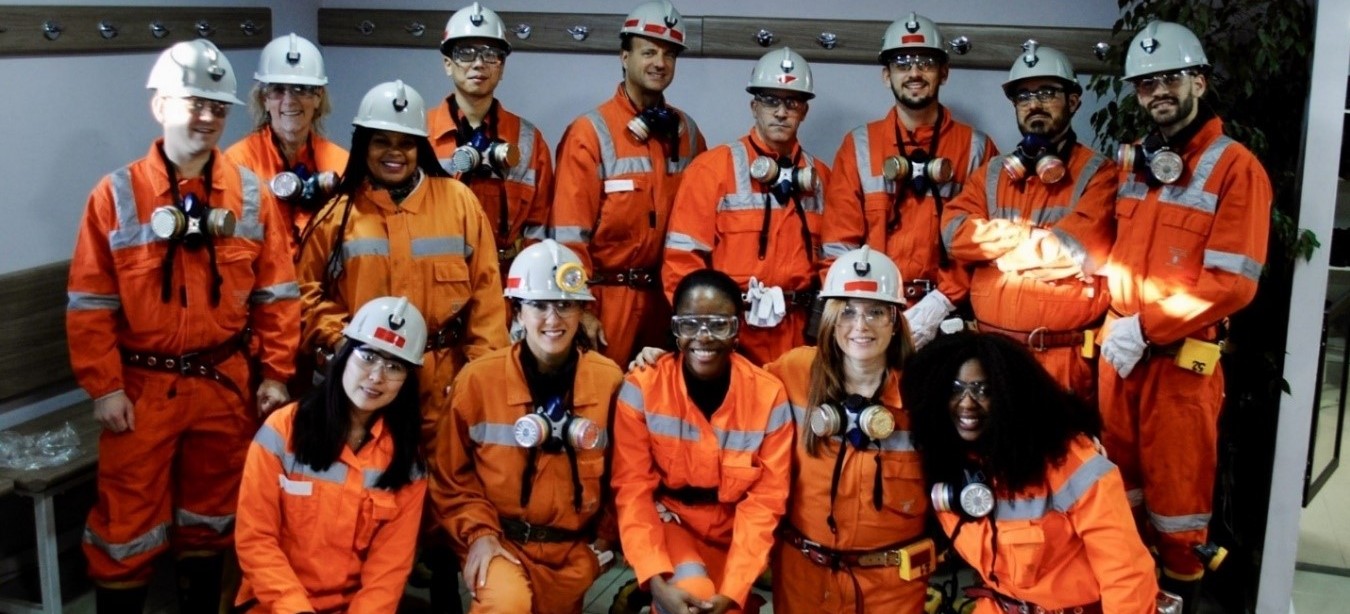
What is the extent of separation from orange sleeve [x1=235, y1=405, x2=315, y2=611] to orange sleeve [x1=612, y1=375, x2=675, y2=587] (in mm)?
857

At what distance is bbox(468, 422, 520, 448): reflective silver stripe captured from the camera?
11.3 feet

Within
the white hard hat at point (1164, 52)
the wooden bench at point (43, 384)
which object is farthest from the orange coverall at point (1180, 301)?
the wooden bench at point (43, 384)

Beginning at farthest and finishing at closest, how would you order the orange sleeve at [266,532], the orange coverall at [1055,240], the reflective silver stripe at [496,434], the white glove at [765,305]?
the white glove at [765,305]
the orange coverall at [1055,240]
the reflective silver stripe at [496,434]
the orange sleeve at [266,532]

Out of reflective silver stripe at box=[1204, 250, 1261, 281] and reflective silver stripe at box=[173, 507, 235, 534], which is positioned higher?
reflective silver stripe at box=[1204, 250, 1261, 281]

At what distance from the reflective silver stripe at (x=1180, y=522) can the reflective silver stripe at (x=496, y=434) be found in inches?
78.4

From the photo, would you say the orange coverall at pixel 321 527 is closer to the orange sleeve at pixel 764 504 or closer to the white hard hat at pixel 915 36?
the orange sleeve at pixel 764 504

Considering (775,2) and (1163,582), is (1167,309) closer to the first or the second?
(1163,582)

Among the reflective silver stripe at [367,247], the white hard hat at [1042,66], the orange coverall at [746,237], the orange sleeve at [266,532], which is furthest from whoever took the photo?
the orange coverall at [746,237]

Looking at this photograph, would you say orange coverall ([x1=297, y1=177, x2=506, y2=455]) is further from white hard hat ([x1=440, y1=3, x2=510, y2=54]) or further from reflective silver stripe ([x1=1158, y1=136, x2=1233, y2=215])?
reflective silver stripe ([x1=1158, y1=136, x2=1233, y2=215])

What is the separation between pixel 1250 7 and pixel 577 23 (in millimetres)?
2680

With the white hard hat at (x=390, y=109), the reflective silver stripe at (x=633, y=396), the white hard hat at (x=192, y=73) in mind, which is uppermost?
the white hard hat at (x=192, y=73)

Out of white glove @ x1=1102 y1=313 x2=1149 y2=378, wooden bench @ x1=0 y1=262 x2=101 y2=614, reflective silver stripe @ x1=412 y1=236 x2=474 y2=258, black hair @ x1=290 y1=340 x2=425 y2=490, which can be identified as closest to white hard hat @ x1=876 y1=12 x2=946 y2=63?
white glove @ x1=1102 y1=313 x2=1149 y2=378

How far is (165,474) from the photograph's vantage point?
368 centimetres

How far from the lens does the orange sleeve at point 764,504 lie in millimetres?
3316
